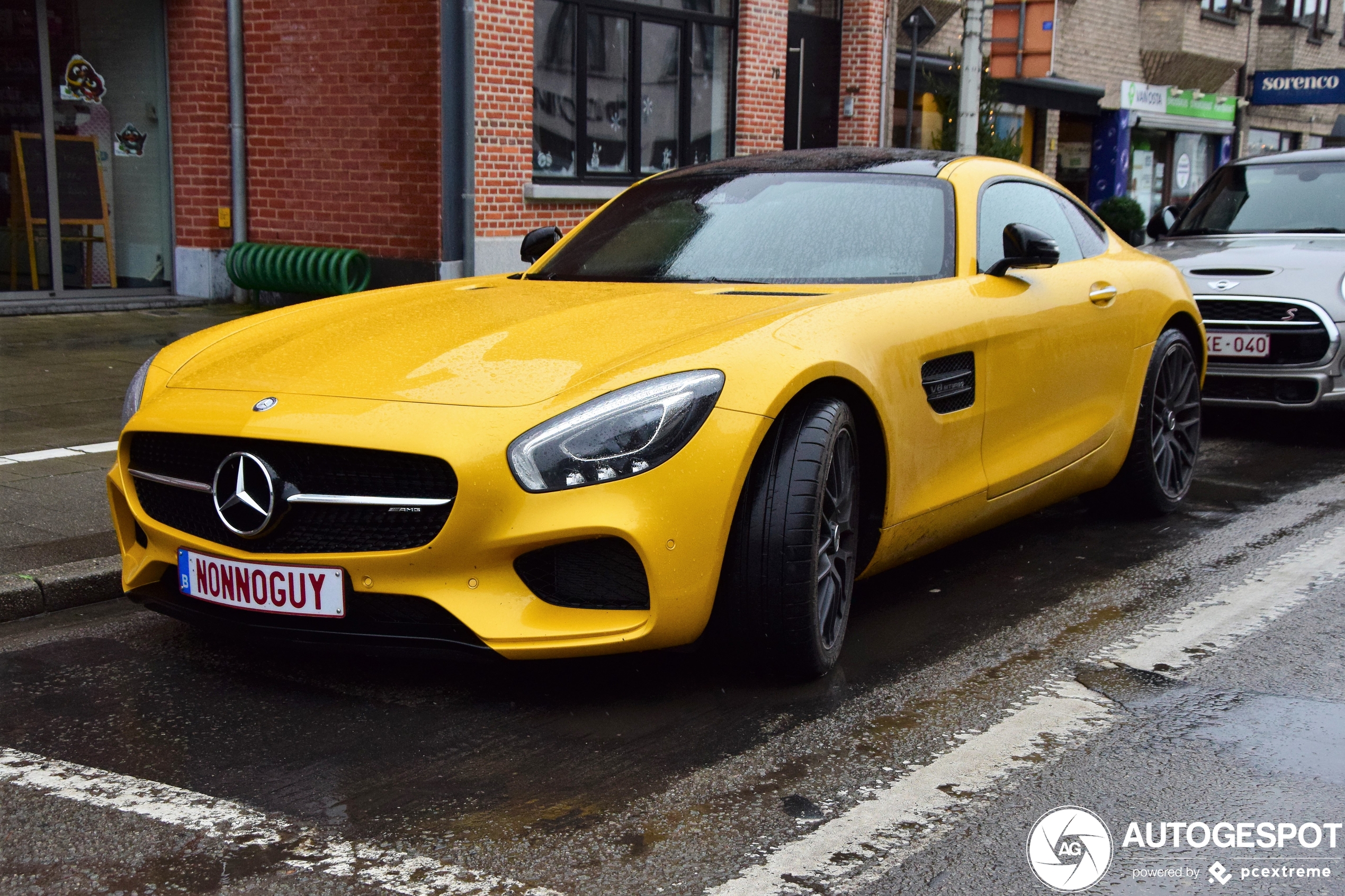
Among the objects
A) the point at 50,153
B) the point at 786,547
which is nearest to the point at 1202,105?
the point at 50,153

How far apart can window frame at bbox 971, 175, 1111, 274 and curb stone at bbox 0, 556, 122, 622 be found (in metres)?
3.06

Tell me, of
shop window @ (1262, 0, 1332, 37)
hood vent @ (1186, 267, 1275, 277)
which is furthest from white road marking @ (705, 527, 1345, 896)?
shop window @ (1262, 0, 1332, 37)

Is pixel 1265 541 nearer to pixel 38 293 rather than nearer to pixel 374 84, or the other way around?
pixel 374 84

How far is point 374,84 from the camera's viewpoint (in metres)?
12.6

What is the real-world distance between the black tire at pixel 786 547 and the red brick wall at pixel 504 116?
9330 mm

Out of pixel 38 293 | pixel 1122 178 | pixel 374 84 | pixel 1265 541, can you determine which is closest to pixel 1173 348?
pixel 1265 541

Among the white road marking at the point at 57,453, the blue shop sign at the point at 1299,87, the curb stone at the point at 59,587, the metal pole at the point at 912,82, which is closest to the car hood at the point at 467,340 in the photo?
the curb stone at the point at 59,587

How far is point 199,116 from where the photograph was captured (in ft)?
42.4

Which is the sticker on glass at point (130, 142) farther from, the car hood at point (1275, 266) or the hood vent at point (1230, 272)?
the hood vent at point (1230, 272)

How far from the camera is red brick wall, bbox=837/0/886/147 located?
17875mm

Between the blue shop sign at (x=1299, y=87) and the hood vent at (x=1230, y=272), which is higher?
the blue shop sign at (x=1299, y=87)

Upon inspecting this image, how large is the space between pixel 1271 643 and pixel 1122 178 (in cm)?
2188

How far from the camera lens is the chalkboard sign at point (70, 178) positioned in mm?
12133

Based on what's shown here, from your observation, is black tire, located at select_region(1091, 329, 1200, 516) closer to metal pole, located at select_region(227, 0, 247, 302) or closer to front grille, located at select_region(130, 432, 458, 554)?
front grille, located at select_region(130, 432, 458, 554)
